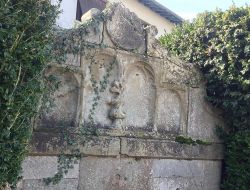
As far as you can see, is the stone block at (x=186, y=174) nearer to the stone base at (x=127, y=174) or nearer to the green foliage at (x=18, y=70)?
the stone base at (x=127, y=174)

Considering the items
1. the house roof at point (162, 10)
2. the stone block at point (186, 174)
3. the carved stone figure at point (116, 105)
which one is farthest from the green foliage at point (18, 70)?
the house roof at point (162, 10)

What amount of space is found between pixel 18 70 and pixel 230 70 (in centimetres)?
305

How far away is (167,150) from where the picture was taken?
4945mm

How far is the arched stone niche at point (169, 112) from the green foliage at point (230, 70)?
514mm

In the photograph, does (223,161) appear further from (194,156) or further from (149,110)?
(149,110)

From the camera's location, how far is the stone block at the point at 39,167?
3828 millimetres

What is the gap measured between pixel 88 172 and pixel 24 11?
2011 millimetres

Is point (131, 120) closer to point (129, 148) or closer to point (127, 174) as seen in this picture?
point (129, 148)

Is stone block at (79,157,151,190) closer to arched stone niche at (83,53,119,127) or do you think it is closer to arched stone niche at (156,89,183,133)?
arched stone niche at (83,53,119,127)

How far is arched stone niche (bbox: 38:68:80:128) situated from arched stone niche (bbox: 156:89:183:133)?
1256 millimetres

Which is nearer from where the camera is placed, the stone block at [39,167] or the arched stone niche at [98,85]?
the stone block at [39,167]

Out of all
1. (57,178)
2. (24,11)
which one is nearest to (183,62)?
(57,178)

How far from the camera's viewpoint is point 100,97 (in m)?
4.50

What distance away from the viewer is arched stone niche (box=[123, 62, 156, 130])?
4789 millimetres
